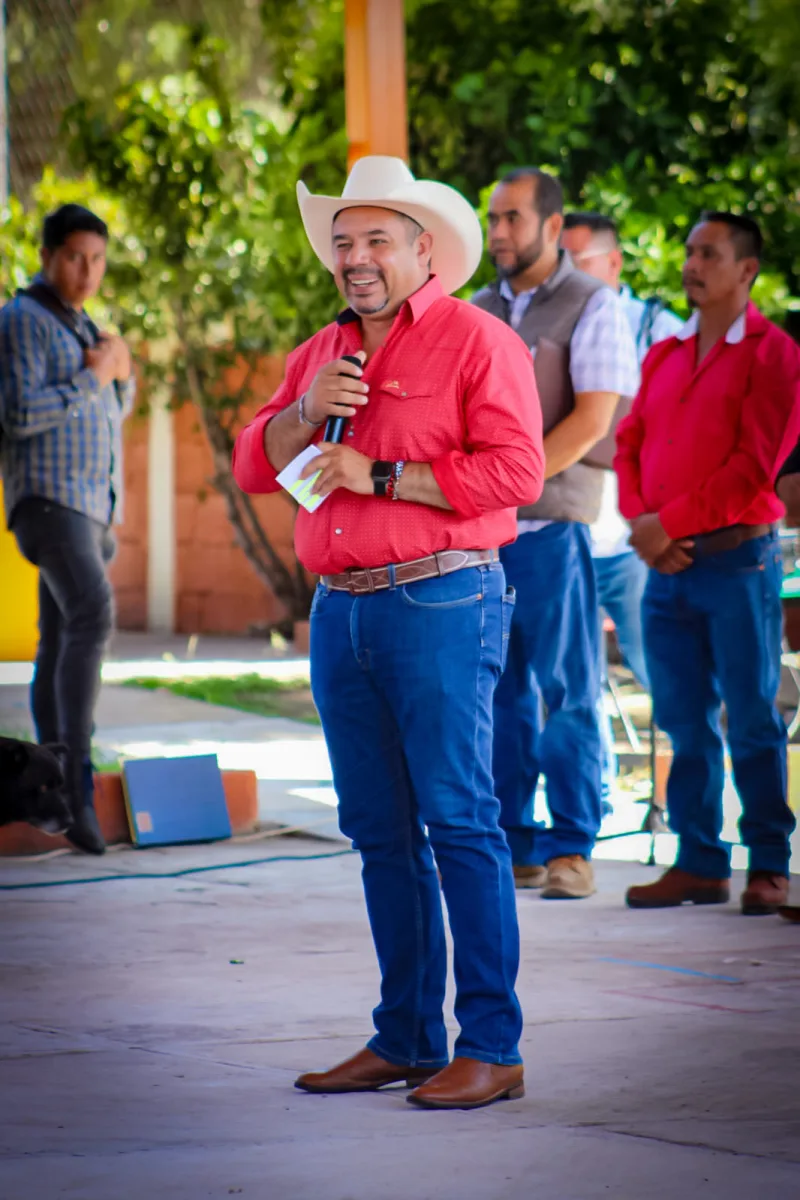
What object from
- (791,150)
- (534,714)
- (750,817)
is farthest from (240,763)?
(791,150)

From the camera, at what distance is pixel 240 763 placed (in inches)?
379

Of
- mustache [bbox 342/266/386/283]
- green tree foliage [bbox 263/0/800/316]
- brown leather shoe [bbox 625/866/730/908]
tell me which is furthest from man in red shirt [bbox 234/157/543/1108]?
green tree foliage [bbox 263/0/800/316]

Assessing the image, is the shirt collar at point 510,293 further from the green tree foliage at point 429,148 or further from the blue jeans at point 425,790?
the green tree foliage at point 429,148

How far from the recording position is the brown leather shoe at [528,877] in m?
6.82

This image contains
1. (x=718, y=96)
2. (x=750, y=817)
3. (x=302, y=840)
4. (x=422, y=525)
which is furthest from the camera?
(x=718, y=96)

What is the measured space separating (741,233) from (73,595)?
2.65 meters

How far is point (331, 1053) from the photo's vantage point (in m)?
4.67

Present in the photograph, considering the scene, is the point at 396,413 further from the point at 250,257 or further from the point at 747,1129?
the point at 250,257

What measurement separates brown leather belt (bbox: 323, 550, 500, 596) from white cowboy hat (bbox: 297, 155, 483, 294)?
718mm

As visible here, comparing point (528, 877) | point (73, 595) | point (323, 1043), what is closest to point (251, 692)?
point (73, 595)

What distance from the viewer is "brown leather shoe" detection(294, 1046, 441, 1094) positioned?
4.34 meters

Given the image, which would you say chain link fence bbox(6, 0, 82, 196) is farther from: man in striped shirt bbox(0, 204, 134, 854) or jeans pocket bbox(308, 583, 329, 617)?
jeans pocket bbox(308, 583, 329, 617)

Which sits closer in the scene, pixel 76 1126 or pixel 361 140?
pixel 76 1126

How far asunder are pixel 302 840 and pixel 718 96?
7231 millimetres
